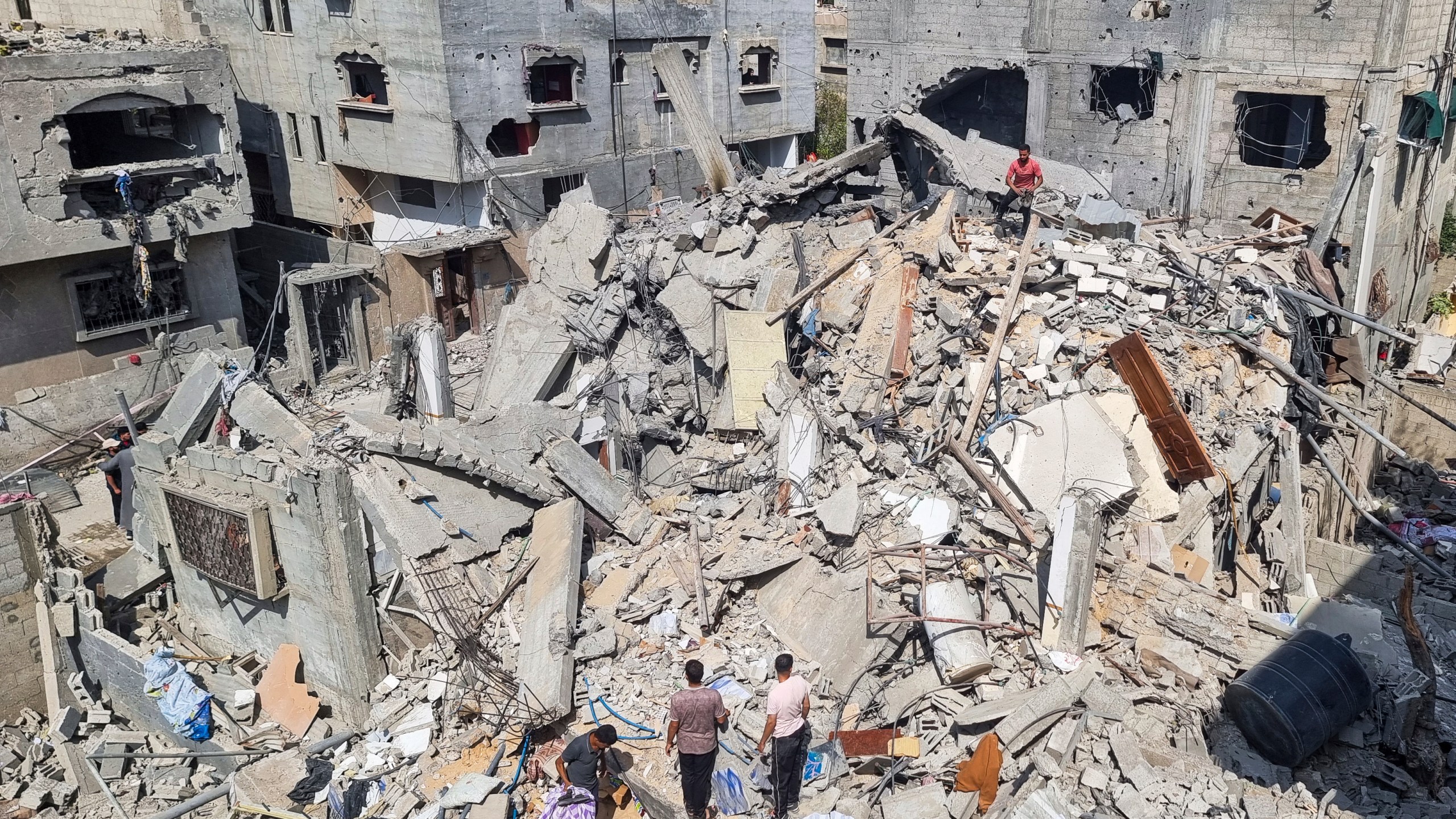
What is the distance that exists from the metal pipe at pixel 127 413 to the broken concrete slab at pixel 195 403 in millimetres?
1777

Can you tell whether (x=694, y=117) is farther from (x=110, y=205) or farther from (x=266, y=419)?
(x=266, y=419)

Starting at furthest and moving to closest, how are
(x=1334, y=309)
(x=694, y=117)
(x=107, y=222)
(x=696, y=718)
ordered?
(x=694, y=117) → (x=107, y=222) → (x=1334, y=309) → (x=696, y=718)

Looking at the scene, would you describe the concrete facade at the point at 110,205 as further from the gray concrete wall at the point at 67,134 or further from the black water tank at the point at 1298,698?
the black water tank at the point at 1298,698

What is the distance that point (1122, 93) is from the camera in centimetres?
1883

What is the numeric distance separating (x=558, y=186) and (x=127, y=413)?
9448mm

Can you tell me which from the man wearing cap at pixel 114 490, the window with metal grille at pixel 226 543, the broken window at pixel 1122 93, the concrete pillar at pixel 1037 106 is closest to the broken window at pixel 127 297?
the man wearing cap at pixel 114 490

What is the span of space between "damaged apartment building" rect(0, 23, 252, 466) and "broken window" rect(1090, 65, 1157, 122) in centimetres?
1429

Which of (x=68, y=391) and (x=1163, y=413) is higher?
(x=1163, y=413)

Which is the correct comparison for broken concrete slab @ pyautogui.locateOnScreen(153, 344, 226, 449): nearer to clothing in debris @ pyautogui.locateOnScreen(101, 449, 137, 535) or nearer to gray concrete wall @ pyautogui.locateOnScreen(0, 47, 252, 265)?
clothing in debris @ pyautogui.locateOnScreen(101, 449, 137, 535)

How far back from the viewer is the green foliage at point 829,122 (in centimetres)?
2967

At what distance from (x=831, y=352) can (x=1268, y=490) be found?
4.86 metres

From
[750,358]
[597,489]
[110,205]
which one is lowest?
[597,489]

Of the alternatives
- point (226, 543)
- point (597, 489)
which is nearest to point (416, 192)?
point (226, 543)

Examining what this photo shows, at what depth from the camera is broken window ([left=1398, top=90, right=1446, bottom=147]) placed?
16641 mm
